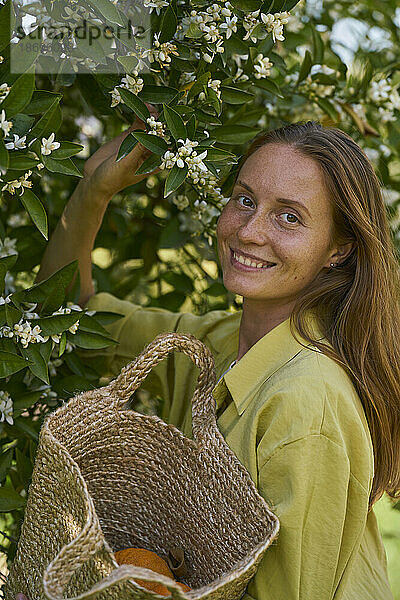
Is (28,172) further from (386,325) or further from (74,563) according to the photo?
(386,325)

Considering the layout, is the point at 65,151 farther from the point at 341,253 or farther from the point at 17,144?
the point at 341,253

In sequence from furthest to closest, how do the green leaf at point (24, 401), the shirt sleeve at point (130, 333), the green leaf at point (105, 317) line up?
the shirt sleeve at point (130, 333), the green leaf at point (105, 317), the green leaf at point (24, 401)

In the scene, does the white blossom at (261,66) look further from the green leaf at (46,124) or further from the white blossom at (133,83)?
the green leaf at (46,124)

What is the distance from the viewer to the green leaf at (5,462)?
146 centimetres

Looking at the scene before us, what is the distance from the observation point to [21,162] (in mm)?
1095

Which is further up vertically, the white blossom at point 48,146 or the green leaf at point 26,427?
the white blossom at point 48,146

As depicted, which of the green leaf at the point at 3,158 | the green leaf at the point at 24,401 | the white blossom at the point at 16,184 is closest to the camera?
the green leaf at the point at 3,158

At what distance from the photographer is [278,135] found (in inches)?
55.7

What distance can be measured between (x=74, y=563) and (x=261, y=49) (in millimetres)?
973

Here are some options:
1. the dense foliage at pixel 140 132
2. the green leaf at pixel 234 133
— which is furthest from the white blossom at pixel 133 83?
the green leaf at pixel 234 133

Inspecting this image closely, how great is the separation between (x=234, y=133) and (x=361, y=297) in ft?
1.36

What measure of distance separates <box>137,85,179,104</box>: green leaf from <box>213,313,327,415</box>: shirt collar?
0.45 metres

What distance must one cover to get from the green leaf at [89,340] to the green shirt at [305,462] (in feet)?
0.81

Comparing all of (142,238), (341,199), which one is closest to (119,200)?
(142,238)
